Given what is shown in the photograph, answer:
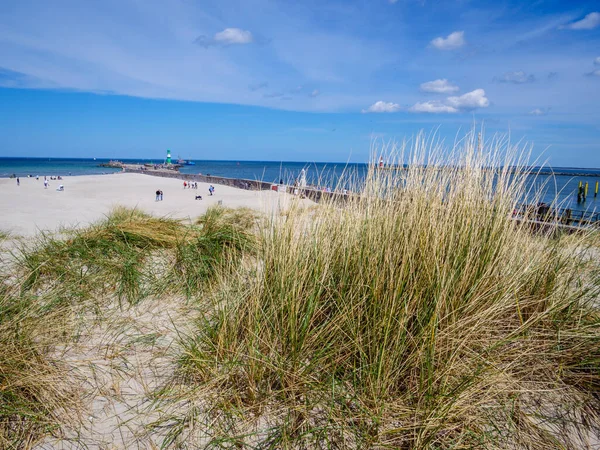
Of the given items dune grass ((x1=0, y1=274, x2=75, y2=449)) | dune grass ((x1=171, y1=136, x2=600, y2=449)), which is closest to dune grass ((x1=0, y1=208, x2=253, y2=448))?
dune grass ((x1=0, y1=274, x2=75, y2=449))

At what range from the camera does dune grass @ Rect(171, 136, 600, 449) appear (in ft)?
5.53

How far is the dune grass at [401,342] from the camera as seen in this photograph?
5.53ft

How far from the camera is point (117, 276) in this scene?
11.0ft

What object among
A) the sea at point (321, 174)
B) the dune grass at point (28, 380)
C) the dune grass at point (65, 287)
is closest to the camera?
the dune grass at point (28, 380)

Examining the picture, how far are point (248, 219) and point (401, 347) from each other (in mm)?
4239

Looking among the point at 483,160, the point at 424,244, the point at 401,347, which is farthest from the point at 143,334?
the point at 483,160

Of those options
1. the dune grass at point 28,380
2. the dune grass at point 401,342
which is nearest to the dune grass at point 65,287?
the dune grass at point 28,380

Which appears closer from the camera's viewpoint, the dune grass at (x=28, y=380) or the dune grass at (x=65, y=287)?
the dune grass at (x=28, y=380)

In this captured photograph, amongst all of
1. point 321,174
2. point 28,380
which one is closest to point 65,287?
point 28,380

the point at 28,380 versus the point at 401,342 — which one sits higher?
the point at 401,342

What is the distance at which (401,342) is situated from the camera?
190 cm

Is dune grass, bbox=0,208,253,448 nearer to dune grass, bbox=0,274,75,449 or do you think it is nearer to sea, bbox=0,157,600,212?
dune grass, bbox=0,274,75,449

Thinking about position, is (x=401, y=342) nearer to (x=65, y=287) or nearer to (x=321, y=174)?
(x=321, y=174)

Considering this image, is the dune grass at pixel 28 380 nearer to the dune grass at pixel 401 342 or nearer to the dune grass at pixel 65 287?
the dune grass at pixel 65 287
